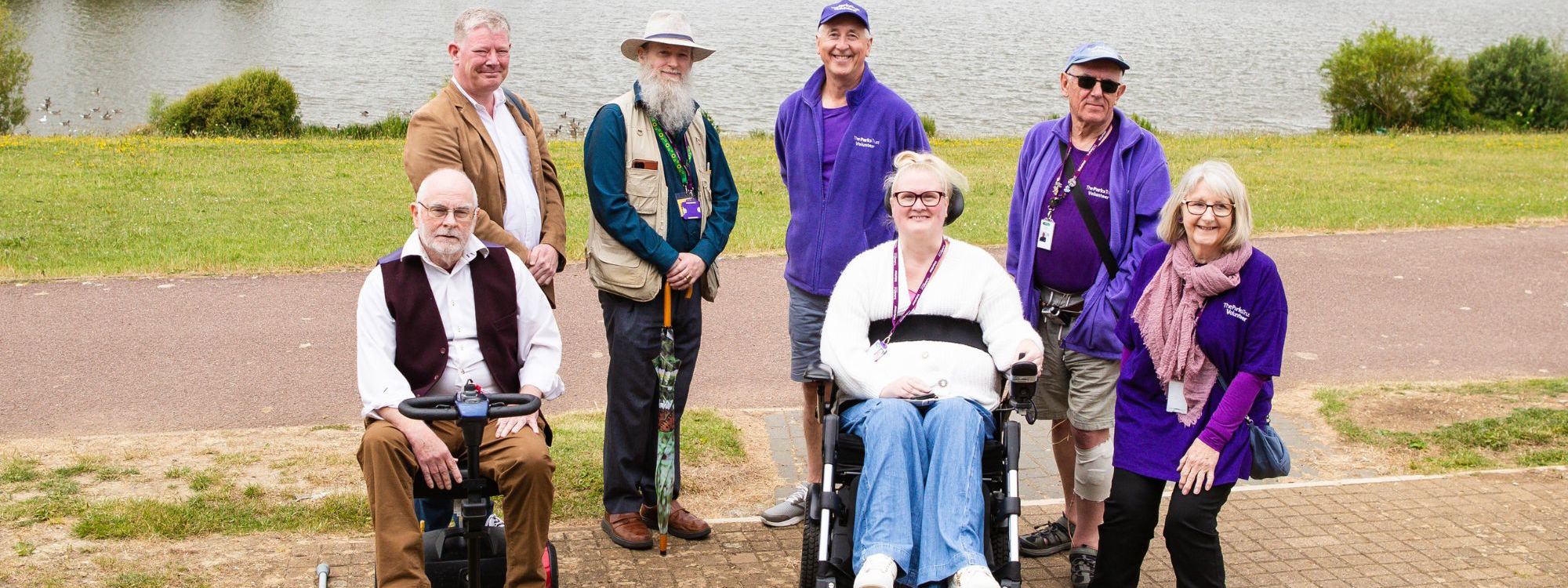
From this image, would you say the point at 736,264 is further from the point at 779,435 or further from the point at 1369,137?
the point at 1369,137

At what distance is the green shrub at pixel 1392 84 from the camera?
33875 mm

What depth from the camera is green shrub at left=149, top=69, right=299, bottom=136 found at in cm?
2630

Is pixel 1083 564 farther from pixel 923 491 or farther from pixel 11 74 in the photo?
pixel 11 74

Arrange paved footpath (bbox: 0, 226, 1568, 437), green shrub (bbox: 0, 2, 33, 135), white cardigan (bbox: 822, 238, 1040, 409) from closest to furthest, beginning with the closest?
white cardigan (bbox: 822, 238, 1040, 409) < paved footpath (bbox: 0, 226, 1568, 437) < green shrub (bbox: 0, 2, 33, 135)

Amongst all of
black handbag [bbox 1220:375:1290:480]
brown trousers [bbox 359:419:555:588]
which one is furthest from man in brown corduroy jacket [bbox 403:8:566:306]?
black handbag [bbox 1220:375:1290:480]

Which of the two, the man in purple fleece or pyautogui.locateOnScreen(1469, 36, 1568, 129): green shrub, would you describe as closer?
the man in purple fleece

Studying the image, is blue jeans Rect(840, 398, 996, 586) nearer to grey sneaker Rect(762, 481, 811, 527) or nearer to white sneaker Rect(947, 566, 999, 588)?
white sneaker Rect(947, 566, 999, 588)

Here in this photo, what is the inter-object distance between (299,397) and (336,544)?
7.67 feet

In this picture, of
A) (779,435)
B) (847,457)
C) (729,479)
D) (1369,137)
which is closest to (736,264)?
(779,435)

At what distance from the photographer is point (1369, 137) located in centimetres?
2347

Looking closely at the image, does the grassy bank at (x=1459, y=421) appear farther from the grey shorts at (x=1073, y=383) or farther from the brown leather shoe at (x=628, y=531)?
the brown leather shoe at (x=628, y=531)

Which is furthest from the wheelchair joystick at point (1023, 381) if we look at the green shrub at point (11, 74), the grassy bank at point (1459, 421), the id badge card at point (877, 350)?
the green shrub at point (11, 74)

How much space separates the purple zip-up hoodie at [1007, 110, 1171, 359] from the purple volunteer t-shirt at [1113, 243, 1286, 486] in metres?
0.17

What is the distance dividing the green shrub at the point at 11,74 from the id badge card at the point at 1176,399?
3078cm
